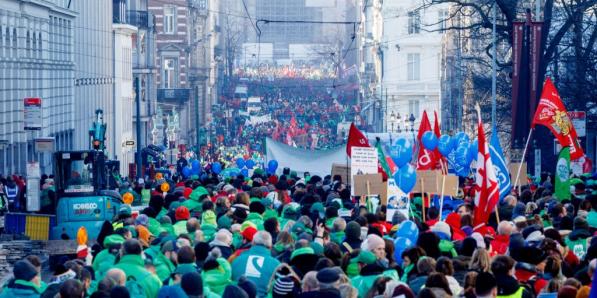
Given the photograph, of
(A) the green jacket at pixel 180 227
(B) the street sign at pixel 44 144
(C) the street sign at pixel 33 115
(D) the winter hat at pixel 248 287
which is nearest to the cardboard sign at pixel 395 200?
(A) the green jacket at pixel 180 227

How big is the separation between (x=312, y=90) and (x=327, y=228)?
15514 centimetres

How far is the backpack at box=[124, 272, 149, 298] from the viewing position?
15.1m

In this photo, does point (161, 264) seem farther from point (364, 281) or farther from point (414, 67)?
point (414, 67)

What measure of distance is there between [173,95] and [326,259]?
85852 millimetres

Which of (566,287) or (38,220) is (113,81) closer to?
(38,220)

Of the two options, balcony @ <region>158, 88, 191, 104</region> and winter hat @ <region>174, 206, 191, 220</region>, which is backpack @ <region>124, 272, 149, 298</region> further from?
balcony @ <region>158, 88, 191, 104</region>

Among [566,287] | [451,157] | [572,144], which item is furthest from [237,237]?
[451,157]

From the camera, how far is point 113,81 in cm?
7944

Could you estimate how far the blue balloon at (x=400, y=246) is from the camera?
1792 cm

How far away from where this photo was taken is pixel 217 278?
15867 mm

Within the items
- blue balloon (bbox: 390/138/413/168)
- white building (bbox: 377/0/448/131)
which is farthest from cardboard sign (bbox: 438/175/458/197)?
white building (bbox: 377/0/448/131)

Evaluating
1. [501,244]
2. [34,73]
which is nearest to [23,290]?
[501,244]

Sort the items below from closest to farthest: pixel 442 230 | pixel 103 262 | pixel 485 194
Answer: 1. pixel 103 262
2. pixel 442 230
3. pixel 485 194

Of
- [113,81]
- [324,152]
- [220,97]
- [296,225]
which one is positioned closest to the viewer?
[296,225]
